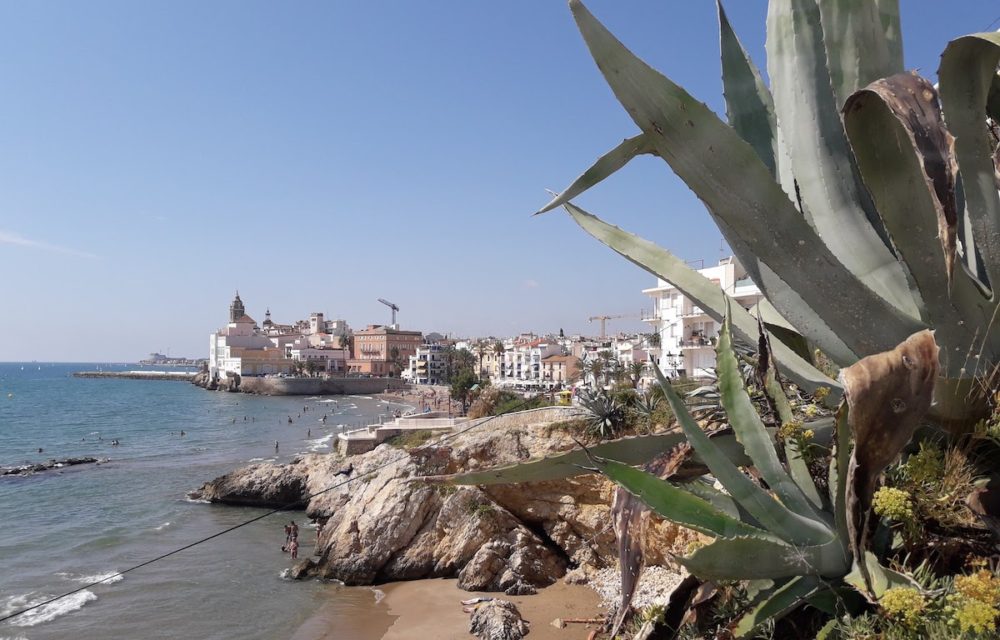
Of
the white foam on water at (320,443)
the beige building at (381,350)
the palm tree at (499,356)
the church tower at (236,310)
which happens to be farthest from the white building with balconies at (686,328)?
the church tower at (236,310)

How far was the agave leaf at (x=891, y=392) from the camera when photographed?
1.87m

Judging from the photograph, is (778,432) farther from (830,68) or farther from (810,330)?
(830,68)

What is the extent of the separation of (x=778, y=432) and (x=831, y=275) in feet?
2.44

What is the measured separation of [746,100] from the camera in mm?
3404

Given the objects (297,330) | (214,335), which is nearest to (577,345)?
(214,335)

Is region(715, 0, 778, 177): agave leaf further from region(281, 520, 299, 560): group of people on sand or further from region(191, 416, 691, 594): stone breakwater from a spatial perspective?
region(281, 520, 299, 560): group of people on sand

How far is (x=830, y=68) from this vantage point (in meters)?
2.86

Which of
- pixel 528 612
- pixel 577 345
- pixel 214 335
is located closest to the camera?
pixel 528 612

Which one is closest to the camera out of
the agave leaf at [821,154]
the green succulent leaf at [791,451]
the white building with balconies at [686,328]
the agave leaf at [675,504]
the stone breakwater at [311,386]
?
the agave leaf at [675,504]

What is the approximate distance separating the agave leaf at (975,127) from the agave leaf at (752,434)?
1.01 meters

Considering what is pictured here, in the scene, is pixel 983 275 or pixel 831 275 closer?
pixel 831 275

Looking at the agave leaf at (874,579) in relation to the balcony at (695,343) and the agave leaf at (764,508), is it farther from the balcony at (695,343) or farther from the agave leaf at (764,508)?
the balcony at (695,343)

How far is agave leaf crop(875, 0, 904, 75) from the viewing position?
2828mm

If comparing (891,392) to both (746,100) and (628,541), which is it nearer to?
(628,541)
